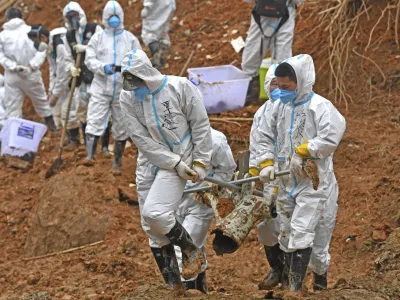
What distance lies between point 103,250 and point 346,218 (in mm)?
2476

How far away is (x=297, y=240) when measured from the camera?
652 centimetres

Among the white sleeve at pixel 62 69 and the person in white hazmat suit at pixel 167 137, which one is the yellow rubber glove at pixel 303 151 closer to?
the person in white hazmat suit at pixel 167 137

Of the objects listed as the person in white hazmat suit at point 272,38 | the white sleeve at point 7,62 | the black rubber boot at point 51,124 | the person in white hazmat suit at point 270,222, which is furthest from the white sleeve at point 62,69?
the person in white hazmat suit at point 270,222

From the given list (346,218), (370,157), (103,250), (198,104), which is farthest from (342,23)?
(198,104)

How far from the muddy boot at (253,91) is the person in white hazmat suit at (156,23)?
230 cm

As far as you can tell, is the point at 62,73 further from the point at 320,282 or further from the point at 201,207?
the point at 320,282

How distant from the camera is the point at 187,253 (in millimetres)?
6719

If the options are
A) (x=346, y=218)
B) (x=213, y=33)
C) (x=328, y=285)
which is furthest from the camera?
(x=213, y=33)

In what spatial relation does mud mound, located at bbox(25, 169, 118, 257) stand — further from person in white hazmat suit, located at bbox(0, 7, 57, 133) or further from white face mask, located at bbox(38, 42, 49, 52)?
person in white hazmat suit, located at bbox(0, 7, 57, 133)

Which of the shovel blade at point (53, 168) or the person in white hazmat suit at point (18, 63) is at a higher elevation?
the person in white hazmat suit at point (18, 63)

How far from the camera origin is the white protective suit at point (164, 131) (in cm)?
651

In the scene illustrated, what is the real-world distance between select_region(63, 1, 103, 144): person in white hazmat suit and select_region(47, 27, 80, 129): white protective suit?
7.5 inches

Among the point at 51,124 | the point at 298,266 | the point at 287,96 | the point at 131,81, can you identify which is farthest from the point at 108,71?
the point at 298,266

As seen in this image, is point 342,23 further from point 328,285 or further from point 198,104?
point 198,104
